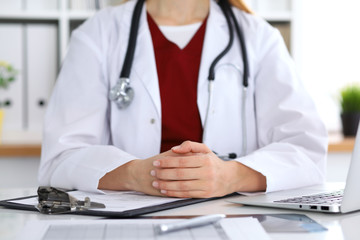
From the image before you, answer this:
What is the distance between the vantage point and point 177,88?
1.56 metres

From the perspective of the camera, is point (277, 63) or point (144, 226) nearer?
point (144, 226)

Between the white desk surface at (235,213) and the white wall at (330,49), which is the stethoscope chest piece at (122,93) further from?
the white wall at (330,49)

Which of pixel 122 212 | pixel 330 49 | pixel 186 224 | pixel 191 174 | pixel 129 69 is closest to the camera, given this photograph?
pixel 186 224

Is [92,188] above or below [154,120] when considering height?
below

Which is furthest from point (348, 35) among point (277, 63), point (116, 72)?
point (116, 72)

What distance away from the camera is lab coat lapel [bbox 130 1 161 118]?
4.99 feet

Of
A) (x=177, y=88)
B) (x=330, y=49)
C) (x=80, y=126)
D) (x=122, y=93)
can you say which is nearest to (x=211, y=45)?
(x=177, y=88)

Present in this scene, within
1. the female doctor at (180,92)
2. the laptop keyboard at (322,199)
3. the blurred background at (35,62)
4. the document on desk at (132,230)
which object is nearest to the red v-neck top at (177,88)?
the female doctor at (180,92)

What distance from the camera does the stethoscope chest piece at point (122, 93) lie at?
146 centimetres

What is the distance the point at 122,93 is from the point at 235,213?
2.16ft

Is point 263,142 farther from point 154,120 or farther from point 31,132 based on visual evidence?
point 31,132

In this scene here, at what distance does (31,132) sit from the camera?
8.41 ft

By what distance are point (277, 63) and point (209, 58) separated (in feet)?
0.64

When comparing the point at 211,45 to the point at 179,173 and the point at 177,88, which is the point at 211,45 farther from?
the point at 179,173
